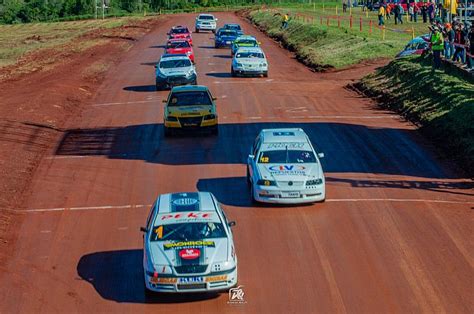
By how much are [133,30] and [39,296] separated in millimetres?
78560

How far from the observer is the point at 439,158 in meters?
29.4

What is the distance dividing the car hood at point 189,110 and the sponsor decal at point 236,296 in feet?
54.8

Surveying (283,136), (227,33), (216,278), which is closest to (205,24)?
(227,33)

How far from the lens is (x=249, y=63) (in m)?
51.4

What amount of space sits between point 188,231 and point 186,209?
0.72 meters

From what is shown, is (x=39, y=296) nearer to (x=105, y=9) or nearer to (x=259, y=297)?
(x=259, y=297)

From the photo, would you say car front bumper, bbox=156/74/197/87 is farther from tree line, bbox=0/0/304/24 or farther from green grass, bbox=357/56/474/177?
tree line, bbox=0/0/304/24

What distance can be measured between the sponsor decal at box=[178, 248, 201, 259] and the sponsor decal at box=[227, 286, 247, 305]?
0.97 metres

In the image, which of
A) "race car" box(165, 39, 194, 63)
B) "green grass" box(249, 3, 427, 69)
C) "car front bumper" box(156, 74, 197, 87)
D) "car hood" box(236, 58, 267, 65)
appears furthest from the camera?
"race car" box(165, 39, 194, 63)

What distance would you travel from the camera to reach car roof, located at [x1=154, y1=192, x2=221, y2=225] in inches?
698

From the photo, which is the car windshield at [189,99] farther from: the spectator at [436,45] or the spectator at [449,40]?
the spectator at [449,40]

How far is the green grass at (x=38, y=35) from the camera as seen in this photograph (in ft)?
259

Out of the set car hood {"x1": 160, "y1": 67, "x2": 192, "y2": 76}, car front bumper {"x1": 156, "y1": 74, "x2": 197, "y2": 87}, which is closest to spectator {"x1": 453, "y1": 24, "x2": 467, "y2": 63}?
car front bumper {"x1": 156, "y1": 74, "x2": 197, "y2": 87}

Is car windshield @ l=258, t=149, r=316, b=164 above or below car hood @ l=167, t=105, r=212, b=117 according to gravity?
below
